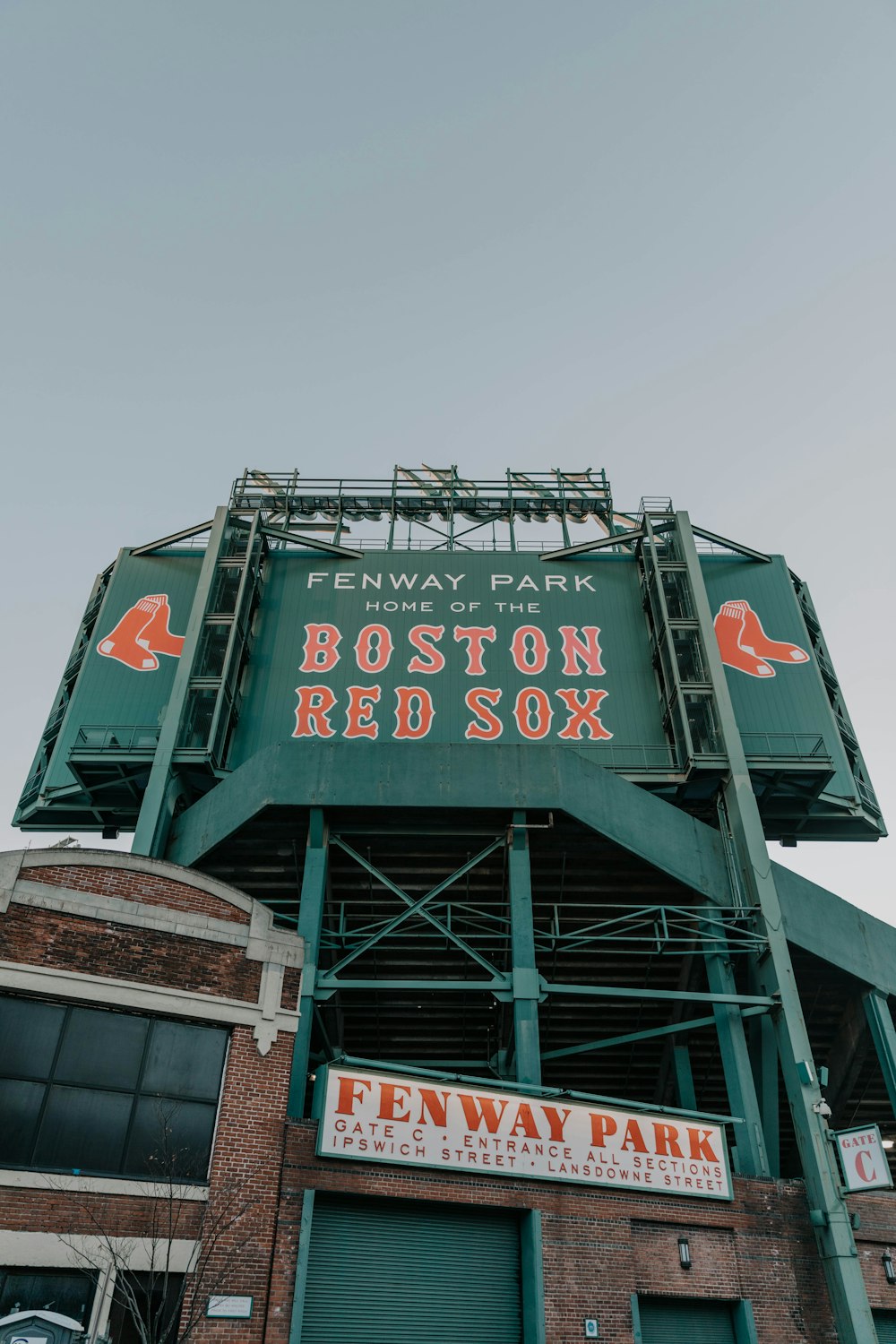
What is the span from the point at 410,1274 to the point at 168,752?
16086 millimetres

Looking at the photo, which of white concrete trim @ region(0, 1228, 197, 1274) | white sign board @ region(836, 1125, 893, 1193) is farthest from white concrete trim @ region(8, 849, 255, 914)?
white sign board @ region(836, 1125, 893, 1193)

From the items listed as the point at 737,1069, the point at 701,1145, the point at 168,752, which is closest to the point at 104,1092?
the point at 701,1145

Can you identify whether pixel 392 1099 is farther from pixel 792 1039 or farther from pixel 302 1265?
pixel 792 1039

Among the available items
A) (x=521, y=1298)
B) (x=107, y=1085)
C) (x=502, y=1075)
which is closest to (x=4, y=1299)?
(x=107, y=1085)

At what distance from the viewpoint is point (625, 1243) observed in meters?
18.3

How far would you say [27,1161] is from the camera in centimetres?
1489

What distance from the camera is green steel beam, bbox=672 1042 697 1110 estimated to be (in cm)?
2742

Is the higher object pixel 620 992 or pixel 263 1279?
pixel 620 992

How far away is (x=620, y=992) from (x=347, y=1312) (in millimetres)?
9006

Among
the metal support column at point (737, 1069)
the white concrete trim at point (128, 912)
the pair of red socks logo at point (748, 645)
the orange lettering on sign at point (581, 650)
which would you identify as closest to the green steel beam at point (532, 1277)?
the metal support column at point (737, 1069)

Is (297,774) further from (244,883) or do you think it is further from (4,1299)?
(4,1299)

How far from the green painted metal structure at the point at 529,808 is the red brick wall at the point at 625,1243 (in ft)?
1.59

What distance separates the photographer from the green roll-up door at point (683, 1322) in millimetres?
18406

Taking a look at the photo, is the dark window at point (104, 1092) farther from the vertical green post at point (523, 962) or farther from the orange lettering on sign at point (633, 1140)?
the orange lettering on sign at point (633, 1140)
